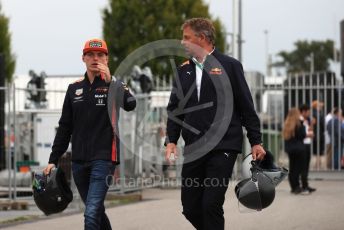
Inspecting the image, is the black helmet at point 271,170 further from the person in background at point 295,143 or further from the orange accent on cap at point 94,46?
the person in background at point 295,143

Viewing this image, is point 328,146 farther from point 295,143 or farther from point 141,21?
point 141,21

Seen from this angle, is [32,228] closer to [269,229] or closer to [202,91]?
[269,229]

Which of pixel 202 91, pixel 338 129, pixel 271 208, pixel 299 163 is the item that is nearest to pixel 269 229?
pixel 271 208

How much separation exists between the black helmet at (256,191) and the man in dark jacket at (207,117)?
19 centimetres

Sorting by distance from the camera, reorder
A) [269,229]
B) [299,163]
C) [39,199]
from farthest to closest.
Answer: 1. [299,163]
2. [269,229]
3. [39,199]

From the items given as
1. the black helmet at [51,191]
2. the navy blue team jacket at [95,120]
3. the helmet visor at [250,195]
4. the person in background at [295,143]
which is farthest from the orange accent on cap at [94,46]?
the person in background at [295,143]

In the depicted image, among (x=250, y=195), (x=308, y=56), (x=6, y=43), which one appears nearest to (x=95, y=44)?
(x=250, y=195)

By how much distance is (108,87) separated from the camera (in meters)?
8.01

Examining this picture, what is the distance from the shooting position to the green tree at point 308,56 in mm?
115875

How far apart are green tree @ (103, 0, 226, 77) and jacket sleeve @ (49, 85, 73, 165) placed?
45028mm

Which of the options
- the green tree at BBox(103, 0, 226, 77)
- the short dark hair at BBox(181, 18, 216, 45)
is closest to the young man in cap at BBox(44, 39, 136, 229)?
the short dark hair at BBox(181, 18, 216, 45)

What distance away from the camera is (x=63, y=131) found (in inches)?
325

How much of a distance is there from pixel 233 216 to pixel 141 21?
140ft

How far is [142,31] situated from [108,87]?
4662 cm
